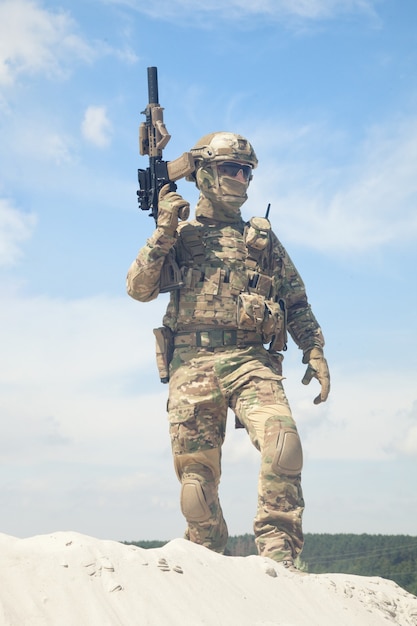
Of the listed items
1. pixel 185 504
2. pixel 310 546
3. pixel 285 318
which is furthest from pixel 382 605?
pixel 310 546

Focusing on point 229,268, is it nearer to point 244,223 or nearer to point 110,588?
point 244,223

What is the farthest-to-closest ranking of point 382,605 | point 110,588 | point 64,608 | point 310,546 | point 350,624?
point 310,546 → point 382,605 → point 350,624 → point 110,588 → point 64,608

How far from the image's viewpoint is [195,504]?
7836mm

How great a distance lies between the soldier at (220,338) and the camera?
7480mm

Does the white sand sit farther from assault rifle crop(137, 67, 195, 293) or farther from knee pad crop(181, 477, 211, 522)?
assault rifle crop(137, 67, 195, 293)

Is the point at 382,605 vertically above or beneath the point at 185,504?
beneath

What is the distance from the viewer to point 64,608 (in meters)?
4.95

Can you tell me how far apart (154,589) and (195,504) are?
7.78 ft

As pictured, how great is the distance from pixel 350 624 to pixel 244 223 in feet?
11.5

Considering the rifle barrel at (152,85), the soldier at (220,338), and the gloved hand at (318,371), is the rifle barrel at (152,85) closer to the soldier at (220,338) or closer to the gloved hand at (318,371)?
the soldier at (220,338)

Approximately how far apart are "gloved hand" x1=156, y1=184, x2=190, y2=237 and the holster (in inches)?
33.8

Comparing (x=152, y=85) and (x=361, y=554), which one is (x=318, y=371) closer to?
(x=152, y=85)

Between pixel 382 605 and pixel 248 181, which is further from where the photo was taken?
pixel 248 181

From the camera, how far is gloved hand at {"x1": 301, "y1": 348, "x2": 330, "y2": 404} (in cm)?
841
